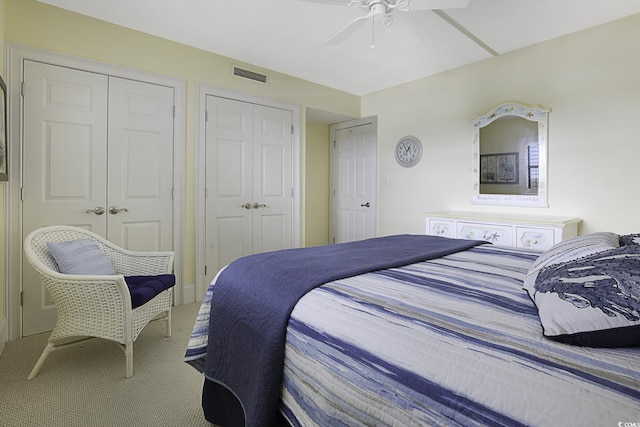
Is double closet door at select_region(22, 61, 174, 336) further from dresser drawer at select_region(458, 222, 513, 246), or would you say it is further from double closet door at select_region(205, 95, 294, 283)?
dresser drawer at select_region(458, 222, 513, 246)

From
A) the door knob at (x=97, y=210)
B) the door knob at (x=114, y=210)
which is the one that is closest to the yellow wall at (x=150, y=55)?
the door knob at (x=114, y=210)

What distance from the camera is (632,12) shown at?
2703 millimetres

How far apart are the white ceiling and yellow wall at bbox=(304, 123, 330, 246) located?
5.29ft

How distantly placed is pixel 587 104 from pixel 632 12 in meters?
0.71

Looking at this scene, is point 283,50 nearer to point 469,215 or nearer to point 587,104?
point 469,215

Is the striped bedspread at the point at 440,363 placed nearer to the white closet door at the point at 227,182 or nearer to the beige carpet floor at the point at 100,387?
the beige carpet floor at the point at 100,387

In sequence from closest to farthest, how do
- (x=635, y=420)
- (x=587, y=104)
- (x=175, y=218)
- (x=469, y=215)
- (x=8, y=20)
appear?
(x=635, y=420)
(x=8, y=20)
(x=587, y=104)
(x=175, y=218)
(x=469, y=215)

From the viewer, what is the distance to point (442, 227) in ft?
11.5

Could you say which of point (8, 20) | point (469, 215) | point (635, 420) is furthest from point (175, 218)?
point (635, 420)

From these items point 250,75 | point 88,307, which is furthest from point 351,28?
point 88,307

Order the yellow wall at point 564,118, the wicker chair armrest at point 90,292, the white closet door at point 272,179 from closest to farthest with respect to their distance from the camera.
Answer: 1. the wicker chair armrest at point 90,292
2. the yellow wall at point 564,118
3. the white closet door at point 272,179

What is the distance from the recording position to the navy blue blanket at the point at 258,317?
105 centimetres

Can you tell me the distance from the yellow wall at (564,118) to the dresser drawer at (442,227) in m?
0.45

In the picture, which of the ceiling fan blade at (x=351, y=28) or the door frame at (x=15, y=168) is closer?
the ceiling fan blade at (x=351, y=28)
